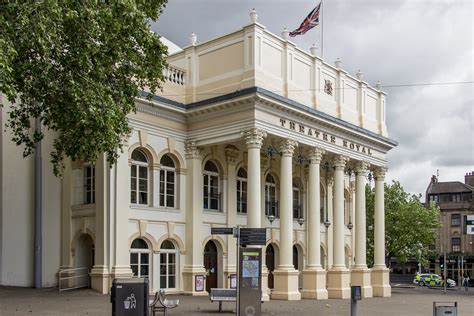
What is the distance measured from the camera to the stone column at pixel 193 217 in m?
28.0

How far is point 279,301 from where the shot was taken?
1029 inches

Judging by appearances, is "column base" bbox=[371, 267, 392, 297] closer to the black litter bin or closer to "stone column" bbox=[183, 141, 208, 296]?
"stone column" bbox=[183, 141, 208, 296]

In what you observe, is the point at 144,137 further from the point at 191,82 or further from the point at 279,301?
the point at 279,301

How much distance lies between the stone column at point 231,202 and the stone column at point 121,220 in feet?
18.4

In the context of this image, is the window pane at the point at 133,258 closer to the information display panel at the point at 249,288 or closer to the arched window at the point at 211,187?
the arched window at the point at 211,187

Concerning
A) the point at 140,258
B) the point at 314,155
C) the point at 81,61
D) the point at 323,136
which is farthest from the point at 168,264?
the point at 81,61

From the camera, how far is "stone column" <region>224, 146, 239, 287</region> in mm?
29734

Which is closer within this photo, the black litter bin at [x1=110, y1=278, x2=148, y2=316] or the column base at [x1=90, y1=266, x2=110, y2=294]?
the black litter bin at [x1=110, y1=278, x2=148, y2=316]

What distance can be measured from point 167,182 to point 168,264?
131 inches

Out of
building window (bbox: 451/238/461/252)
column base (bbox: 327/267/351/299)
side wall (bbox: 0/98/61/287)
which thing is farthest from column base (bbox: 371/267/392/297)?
building window (bbox: 451/238/461/252)

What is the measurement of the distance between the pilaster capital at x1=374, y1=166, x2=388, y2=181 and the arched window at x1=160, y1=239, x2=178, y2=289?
41.9 feet

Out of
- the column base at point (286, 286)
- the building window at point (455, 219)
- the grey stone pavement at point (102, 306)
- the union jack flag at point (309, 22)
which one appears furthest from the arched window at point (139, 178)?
the building window at point (455, 219)

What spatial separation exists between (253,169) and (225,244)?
194 inches

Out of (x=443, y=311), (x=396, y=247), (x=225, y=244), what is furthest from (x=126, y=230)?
(x=396, y=247)
